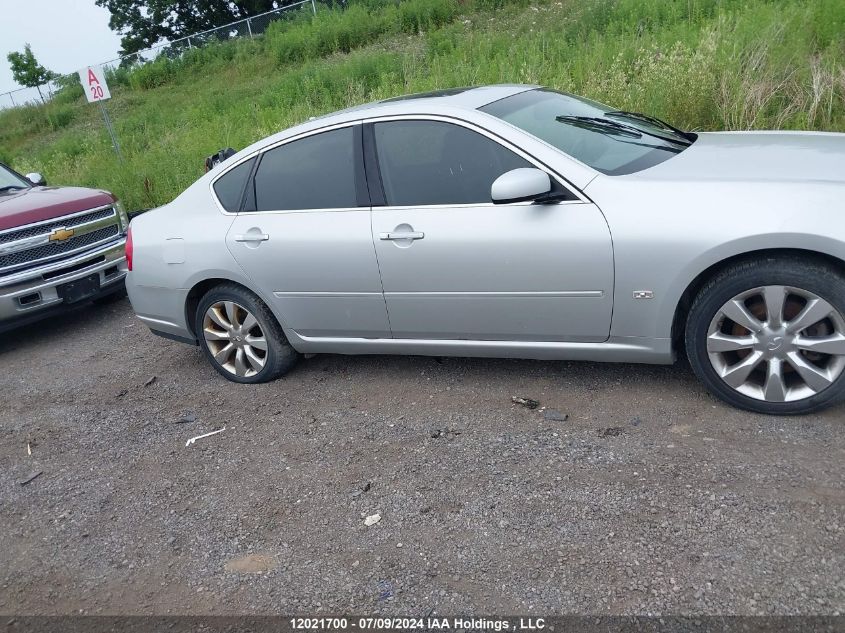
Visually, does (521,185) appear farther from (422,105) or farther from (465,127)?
(422,105)

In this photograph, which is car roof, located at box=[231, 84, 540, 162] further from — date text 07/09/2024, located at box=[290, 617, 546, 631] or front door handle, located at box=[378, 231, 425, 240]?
date text 07/09/2024, located at box=[290, 617, 546, 631]

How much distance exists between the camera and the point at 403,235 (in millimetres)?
4137

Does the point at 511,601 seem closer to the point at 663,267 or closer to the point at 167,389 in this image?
the point at 663,267

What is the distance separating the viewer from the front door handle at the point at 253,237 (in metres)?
4.61

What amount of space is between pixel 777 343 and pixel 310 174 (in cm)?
274

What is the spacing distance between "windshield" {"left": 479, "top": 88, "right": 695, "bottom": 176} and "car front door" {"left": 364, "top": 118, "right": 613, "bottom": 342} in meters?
0.28

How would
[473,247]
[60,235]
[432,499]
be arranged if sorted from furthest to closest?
[60,235] → [473,247] → [432,499]

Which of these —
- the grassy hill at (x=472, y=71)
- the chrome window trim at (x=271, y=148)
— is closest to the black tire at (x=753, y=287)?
the chrome window trim at (x=271, y=148)

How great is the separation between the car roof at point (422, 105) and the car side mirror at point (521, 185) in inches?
25.9

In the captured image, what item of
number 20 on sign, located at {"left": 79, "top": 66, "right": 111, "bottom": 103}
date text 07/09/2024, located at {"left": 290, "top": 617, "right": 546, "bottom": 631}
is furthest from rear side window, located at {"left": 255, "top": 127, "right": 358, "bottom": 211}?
number 20 on sign, located at {"left": 79, "top": 66, "right": 111, "bottom": 103}

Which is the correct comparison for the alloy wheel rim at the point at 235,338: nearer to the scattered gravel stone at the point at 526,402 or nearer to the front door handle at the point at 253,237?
the front door handle at the point at 253,237

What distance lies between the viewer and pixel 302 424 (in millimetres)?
4379

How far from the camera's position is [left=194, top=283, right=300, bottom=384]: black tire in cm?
485

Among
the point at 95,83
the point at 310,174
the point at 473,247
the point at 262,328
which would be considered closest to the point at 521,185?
the point at 473,247
